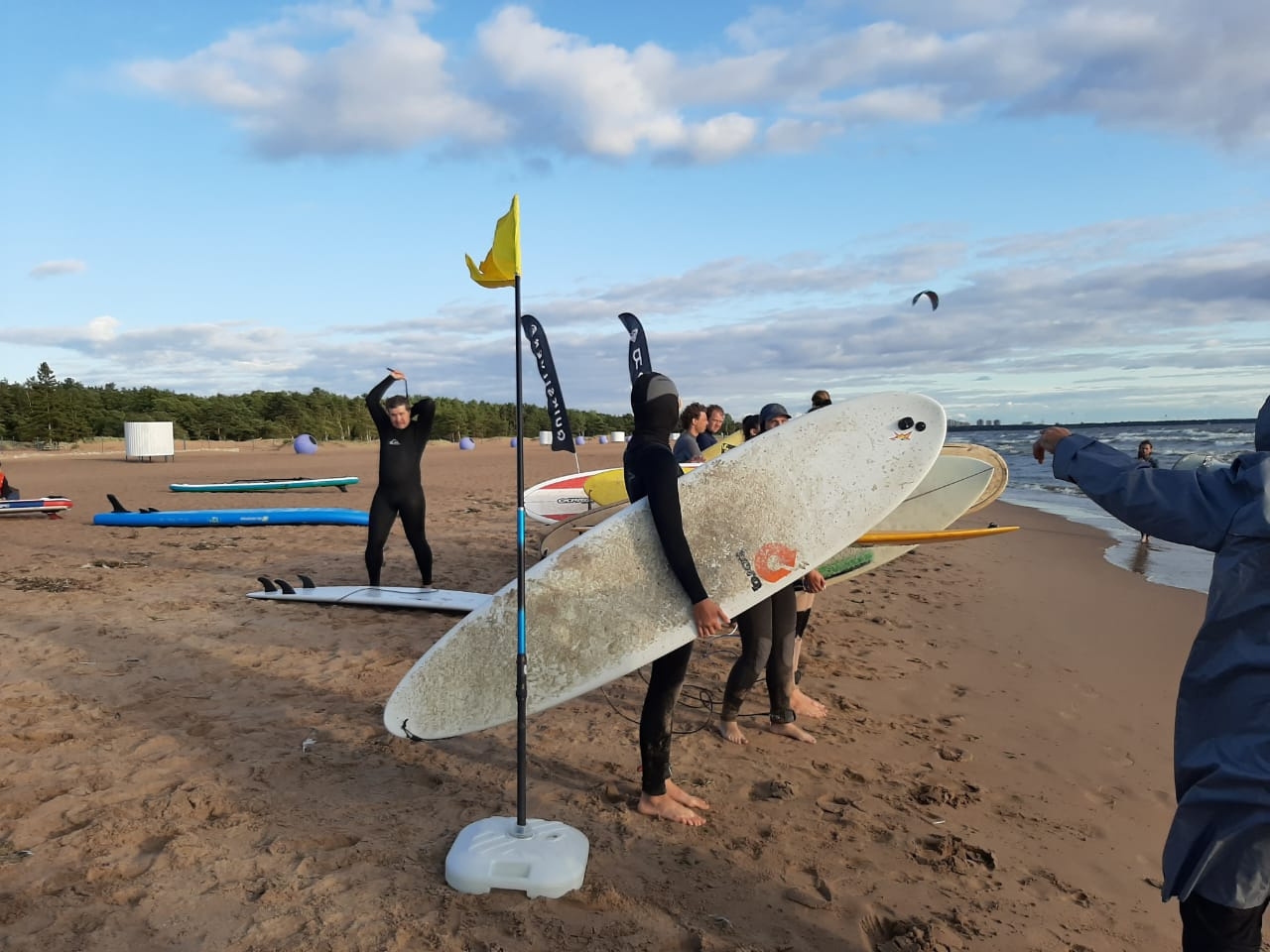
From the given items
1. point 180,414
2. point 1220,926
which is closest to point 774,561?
point 1220,926

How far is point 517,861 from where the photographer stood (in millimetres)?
2445

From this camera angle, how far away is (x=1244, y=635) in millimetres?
1571

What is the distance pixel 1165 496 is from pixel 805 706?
9.46 ft

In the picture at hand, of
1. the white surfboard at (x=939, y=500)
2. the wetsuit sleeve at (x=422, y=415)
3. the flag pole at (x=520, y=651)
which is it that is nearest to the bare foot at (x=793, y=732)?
the white surfboard at (x=939, y=500)

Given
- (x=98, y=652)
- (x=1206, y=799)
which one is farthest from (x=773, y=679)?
(x=98, y=652)

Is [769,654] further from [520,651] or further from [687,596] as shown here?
[520,651]

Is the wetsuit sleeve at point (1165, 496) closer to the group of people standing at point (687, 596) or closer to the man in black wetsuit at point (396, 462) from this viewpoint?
the group of people standing at point (687, 596)

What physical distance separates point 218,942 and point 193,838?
65 centimetres

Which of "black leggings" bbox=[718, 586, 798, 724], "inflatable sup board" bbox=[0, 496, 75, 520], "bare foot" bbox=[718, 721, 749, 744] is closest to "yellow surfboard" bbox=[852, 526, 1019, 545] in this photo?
"black leggings" bbox=[718, 586, 798, 724]

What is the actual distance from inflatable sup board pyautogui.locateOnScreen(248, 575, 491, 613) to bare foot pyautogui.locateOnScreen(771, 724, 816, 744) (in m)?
2.76

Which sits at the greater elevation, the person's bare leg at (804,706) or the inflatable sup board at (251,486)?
the inflatable sup board at (251,486)

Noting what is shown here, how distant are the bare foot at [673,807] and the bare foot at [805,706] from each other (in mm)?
1276

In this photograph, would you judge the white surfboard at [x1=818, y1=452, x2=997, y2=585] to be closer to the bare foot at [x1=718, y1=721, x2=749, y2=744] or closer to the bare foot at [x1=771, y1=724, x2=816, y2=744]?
the bare foot at [x1=771, y1=724, x2=816, y2=744]

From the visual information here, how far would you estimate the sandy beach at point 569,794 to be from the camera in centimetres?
234
